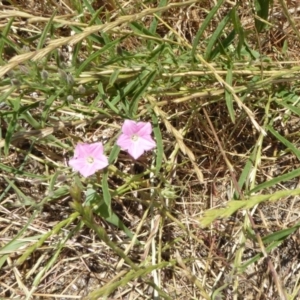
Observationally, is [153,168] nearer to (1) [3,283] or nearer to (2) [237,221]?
(2) [237,221]

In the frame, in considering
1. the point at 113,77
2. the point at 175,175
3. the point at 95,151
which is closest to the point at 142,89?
the point at 113,77

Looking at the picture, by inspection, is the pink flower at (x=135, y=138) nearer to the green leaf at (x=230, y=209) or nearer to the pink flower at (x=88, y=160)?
the pink flower at (x=88, y=160)

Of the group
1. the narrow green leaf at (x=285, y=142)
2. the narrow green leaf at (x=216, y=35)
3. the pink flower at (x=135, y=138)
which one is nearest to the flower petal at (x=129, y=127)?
the pink flower at (x=135, y=138)

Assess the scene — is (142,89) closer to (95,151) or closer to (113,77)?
(113,77)

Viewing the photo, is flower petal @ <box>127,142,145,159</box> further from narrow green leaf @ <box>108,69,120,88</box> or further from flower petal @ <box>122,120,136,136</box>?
narrow green leaf @ <box>108,69,120,88</box>

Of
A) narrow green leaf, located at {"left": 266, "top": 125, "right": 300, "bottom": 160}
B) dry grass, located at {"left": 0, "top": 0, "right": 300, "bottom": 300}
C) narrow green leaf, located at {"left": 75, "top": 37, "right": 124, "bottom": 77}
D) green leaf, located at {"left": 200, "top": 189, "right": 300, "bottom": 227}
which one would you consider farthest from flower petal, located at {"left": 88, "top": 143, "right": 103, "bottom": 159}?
narrow green leaf, located at {"left": 266, "top": 125, "right": 300, "bottom": 160}

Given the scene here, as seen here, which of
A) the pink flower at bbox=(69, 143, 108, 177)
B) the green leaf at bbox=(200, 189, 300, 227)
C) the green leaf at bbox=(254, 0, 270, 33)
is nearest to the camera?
the green leaf at bbox=(200, 189, 300, 227)
